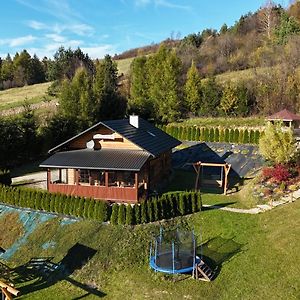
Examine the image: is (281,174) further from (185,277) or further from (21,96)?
(21,96)

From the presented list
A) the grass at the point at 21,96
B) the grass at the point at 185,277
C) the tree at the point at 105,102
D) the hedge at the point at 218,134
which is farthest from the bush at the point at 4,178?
the grass at the point at 21,96

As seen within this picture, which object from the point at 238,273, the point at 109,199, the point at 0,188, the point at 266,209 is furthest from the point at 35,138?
the point at 238,273

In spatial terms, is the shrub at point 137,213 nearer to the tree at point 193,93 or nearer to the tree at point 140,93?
the tree at point 140,93

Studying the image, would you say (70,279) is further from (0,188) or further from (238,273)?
(0,188)

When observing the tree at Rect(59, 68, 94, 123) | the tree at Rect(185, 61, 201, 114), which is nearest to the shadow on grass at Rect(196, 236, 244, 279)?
the tree at Rect(59, 68, 94, 123)

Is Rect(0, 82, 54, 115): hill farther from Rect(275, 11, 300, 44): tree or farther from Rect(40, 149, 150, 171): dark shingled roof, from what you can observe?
Rect(275, 11, 300, 44): tree

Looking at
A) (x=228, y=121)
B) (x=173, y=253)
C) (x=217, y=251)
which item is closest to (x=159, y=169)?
(x=217, y=251)
